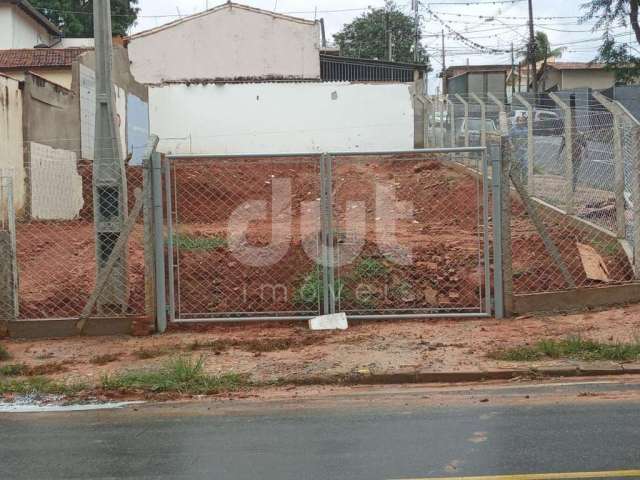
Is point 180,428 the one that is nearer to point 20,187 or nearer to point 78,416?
point 78,416

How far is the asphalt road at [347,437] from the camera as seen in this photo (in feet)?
15.0

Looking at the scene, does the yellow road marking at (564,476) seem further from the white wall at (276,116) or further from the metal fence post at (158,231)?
the white wall at (276,116)

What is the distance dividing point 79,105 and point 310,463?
730 inches

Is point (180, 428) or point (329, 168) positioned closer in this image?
point (180, 428)

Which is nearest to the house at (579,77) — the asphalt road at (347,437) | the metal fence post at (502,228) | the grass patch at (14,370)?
the metal fence post at (502,228)

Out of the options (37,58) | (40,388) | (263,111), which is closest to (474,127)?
(263,111)

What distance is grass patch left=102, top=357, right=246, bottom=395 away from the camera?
6.73 metres

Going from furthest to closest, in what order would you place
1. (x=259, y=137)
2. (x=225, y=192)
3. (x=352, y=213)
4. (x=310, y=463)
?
(x=259, y=137) → (x=225, y=192) → (x=352, y=213) → (x=310, y=463)

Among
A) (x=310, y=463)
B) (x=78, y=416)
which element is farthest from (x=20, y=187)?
(x=310, y=463)

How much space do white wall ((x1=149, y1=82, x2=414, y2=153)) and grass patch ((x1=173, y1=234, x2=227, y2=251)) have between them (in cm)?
1858

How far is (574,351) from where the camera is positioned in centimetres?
727

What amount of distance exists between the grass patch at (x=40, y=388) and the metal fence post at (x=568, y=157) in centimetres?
732

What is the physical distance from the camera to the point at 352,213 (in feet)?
45.9

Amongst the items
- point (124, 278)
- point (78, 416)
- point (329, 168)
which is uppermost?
point (329, 168)
